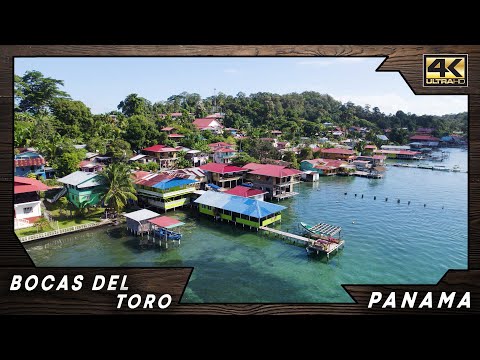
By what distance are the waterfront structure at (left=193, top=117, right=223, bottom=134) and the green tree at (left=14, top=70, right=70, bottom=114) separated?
5417mm

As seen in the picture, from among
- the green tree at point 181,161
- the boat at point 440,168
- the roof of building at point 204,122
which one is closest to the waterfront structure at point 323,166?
the boat at point 440,168

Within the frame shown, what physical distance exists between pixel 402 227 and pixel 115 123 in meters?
6.57

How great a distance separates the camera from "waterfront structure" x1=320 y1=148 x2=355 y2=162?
13055 millimetres

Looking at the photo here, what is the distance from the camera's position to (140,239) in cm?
625

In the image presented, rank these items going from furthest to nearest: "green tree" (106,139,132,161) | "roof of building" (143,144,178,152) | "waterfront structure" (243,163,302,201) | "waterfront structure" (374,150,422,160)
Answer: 1. "waterfront structure" (374,150,422,160)
2. "waterfront structure" (243,163,302,201)
3. "roof of building" (143,144,178,152)
4. "green tree" (106,139,132,161)

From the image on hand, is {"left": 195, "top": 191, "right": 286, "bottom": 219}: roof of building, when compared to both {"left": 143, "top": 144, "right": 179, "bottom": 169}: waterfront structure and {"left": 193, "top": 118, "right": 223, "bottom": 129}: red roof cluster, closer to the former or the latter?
{"left": 143, "top": 144, "right": 179, "bottom": 169}: waterfront structure

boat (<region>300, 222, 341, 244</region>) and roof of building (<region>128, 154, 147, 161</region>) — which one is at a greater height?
roof of building (<region>128, 154, 147, 161</region>)

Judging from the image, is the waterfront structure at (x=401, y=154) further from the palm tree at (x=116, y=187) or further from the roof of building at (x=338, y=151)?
the palm tree at (x=116, y=187)

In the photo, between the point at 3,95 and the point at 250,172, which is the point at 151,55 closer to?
the point at 3,95

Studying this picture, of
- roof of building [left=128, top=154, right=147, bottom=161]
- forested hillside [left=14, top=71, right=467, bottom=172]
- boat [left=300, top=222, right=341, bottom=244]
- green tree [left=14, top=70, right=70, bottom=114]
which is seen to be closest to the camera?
green tree [left=14, top=70, right=70, bottom=114]

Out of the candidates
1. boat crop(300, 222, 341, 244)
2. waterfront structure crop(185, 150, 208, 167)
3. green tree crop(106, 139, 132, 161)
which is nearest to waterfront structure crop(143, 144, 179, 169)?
green tree crop(106, 139, 132, 161)

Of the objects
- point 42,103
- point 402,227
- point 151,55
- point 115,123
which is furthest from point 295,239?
point 151,55

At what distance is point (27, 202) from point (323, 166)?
34.4ft

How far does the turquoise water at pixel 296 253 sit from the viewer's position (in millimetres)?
5059
